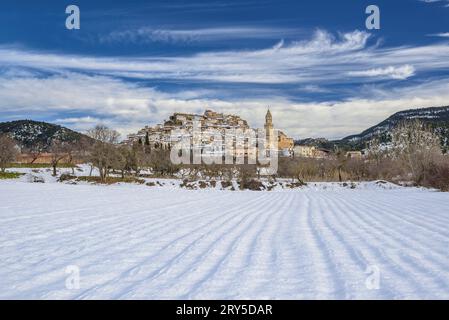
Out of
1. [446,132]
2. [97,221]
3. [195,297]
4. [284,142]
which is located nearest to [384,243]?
[195,297]

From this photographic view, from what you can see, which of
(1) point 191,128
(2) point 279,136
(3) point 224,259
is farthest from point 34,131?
(3) point 224,259

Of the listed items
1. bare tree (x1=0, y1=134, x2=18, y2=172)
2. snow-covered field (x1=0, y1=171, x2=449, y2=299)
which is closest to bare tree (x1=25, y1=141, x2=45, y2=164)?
bare tree (x1=0, y1=134, x2=18, y2=172)

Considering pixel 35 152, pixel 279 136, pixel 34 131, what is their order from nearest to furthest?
pixel 35 152 < pixel 34 131 < pixel 279 136

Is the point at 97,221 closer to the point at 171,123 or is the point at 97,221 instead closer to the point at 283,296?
the point at 283,296

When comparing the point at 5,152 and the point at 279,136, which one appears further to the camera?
the point at 279,136

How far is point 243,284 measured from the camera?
3850 mm

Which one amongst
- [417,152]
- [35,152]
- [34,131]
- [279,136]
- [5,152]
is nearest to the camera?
[5,152]

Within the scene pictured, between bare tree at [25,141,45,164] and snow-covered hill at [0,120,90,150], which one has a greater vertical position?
snow-covered hill at [0,120,90,150]

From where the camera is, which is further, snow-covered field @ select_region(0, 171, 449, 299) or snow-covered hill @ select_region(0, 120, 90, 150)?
snow-covered hill @ select_region(0, 120, 90, 150)

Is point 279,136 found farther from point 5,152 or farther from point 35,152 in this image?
point 5,152

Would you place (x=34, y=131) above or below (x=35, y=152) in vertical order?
above

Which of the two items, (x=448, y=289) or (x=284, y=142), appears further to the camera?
(x=284, y=142)

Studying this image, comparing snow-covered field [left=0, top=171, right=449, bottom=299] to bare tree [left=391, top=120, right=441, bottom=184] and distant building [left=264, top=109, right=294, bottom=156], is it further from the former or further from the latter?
distant building [left=264, top=109, right=294, bottom=156]

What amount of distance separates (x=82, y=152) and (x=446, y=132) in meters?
100
